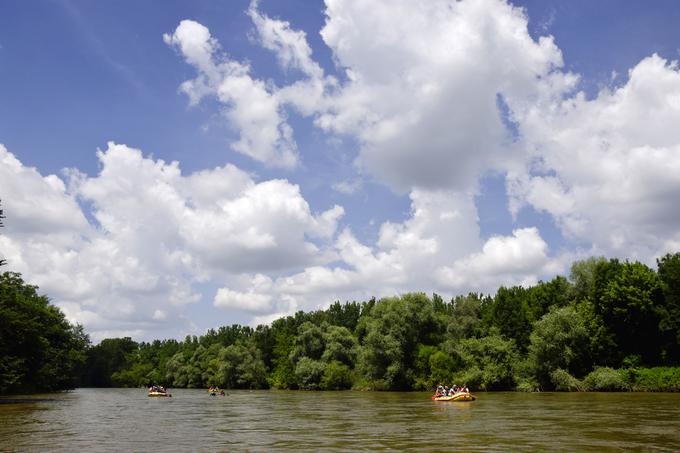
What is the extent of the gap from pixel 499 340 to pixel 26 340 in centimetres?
6756

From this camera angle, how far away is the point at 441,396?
211 feet

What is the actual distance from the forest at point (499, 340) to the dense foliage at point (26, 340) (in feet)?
0.64

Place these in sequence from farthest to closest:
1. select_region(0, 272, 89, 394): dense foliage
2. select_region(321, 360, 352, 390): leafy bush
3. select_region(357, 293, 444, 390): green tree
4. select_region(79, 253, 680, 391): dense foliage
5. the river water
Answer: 1. select_region(321, 360, 352, 390): leafy bush
2. select_region(357, 293, 444, 390): green tree
3. select_region(79, 253, 680, 391): dense foliage
4. select_region(0, 272, 89, 394): dense foliage
5. the river water

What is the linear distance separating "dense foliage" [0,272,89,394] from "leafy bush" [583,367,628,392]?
70412 millimetres

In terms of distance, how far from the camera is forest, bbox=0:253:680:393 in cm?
7544

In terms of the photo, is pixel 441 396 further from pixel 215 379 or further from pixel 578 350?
pixel 215 379

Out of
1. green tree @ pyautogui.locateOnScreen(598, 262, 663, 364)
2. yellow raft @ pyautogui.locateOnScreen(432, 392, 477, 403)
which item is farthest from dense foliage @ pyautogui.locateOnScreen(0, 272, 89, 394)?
green tree @ pyautogui.locateOnScreen(598, 262, 663, 364)

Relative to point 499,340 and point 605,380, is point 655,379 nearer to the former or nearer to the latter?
point 605,380

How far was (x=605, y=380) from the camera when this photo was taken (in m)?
75.9

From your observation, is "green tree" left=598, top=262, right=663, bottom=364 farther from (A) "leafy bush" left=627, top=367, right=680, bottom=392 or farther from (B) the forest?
(A) "leafy bush" left=627, top=367, right=680, bottom=392

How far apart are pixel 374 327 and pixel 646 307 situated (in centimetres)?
4178

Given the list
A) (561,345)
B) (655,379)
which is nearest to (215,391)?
(561,345)

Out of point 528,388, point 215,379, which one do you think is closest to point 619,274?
point 528,388

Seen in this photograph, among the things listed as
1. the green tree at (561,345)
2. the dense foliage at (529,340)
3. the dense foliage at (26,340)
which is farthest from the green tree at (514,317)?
the dense foliage at (26,340)
